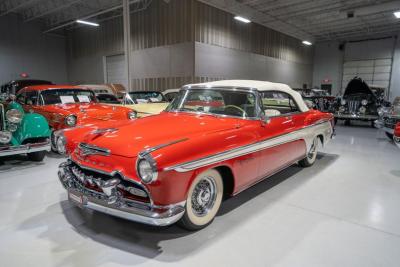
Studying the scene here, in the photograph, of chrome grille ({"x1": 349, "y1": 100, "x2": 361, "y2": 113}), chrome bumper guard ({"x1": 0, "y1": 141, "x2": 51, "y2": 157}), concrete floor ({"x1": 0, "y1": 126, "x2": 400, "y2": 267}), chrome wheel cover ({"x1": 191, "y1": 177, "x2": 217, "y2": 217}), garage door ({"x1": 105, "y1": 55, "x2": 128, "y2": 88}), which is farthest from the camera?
garage door ({"x1": 105, "y1": 55, "x2": 128, "y2": 88})

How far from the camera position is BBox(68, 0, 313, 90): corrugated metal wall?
44.4ft

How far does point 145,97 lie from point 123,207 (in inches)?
242

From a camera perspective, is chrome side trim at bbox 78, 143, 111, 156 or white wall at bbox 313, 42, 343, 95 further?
white wall at bbox 313, 42, 343, 95

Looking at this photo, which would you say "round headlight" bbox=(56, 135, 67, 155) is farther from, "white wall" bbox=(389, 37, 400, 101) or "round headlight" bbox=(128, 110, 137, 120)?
"white wall" bbox=(389, 37, 400, 101)

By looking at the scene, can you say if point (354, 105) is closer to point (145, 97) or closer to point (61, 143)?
point (145, 97)

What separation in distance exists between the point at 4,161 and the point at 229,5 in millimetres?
12250

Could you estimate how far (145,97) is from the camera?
8234 millimetres

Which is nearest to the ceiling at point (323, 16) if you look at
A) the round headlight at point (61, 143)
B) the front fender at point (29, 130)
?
the front fender at point (29, 130)

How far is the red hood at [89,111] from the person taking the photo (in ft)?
18.8

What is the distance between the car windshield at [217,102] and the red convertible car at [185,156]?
13 millimetres

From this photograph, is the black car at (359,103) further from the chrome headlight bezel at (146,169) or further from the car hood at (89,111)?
the chrome headlight bezel at (146,169)

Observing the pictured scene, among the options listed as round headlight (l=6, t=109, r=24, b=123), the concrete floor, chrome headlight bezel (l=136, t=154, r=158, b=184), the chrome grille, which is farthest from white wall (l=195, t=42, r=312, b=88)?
chrome headlight bezel (l=136, t=154, r=158, b=184)

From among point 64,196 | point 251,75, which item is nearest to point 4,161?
point 64,196

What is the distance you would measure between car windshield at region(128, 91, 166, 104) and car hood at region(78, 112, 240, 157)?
464 cm
